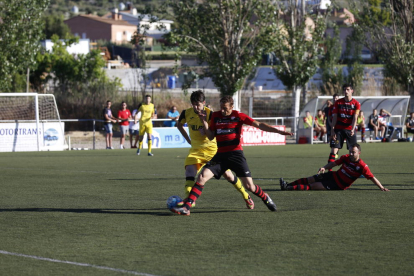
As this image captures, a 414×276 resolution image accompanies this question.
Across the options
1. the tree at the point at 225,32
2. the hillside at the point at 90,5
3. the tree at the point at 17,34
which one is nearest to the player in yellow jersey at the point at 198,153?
the tree at the point at 17,34

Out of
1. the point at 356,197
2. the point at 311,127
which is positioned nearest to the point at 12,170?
the point at 356,197

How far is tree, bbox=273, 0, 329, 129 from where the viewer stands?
37.5m

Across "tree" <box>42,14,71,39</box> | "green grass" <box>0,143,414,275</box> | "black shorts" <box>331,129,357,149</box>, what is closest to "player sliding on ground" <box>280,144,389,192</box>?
"green grass" <box>0,143,414,275</box>

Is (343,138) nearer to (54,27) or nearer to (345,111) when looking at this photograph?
(345,111)

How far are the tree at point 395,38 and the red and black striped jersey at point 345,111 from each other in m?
24.9

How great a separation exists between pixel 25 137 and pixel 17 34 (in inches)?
355

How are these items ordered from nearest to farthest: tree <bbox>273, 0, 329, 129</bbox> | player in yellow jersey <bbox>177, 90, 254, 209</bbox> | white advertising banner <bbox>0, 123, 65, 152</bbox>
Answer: player in yellow jersey <bbox>177, 90, 254, 209</bbox>
white advertising banner <bbox>0, 123, 65, 152</bbox>
tree <bbox>273, 0, 329, 129</bbox>

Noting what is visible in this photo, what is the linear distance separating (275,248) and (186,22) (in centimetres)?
3035

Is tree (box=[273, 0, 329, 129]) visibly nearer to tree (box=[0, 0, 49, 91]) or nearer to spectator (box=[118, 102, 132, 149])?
spectator (box=[118, 102, 132, 149])

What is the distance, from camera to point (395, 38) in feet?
126

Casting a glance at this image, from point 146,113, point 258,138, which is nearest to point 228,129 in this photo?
point 146,113

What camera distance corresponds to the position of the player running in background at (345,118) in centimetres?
1459

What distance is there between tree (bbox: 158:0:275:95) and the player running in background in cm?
2133

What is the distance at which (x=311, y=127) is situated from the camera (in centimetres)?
3091
